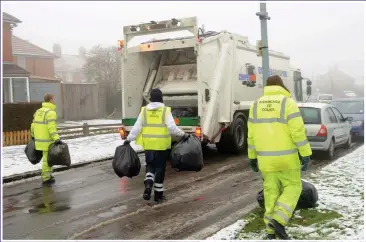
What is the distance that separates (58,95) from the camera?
85.0 feet

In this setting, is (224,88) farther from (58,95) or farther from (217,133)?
(58,95)

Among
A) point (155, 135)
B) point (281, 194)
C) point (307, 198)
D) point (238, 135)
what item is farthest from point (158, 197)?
point (238, 135)

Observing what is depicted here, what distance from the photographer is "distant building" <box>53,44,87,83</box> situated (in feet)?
229

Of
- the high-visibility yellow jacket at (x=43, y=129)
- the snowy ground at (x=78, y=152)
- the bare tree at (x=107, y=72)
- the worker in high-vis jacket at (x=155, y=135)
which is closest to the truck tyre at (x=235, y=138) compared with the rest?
the snowy ground at (x=78, y=152)

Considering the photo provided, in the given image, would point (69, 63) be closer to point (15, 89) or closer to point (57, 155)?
point (15, 89)

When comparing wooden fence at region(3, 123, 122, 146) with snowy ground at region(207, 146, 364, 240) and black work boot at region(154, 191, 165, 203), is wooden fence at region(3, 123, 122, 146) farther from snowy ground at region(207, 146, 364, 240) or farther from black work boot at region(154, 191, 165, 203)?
snowy ground at region(207, 146, 364, 240)

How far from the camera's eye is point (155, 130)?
19.4 feet

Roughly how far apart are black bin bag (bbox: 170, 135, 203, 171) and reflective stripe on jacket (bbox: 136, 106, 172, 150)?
0.60ft

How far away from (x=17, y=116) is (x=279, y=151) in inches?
437

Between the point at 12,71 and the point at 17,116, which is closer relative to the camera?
the point at 17,116

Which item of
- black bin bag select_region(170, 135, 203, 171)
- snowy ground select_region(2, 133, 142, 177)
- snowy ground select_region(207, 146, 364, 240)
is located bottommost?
snowy ground select_region(207, 146, 364, 240)

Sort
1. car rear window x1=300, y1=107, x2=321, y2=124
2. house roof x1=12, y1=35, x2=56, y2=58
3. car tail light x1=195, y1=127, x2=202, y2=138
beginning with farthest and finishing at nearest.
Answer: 1. house roof x1=12, y1=35, x2=56, y2=58
2. car rear window x1=300, y1=107, x2=321, y2=124
3. car tail light x1=195, y1=127, x2=202, y2=138

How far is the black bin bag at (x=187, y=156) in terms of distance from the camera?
19.6 ft

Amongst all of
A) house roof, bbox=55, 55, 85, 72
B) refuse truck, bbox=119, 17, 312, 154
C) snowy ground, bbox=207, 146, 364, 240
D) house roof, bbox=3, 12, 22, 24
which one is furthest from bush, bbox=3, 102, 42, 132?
house roof, bbox=55, 55, 85, 72
